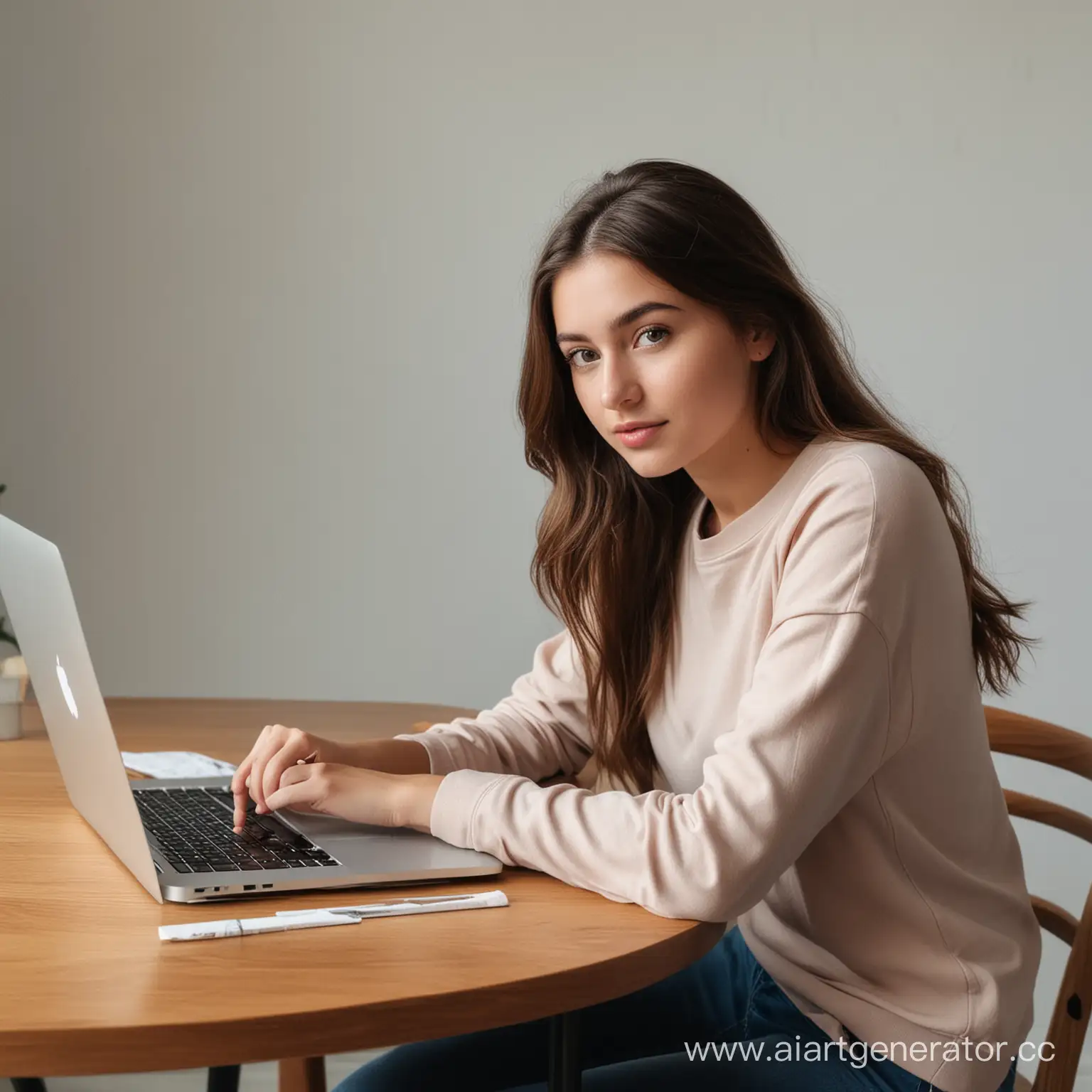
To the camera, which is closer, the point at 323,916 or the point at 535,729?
the point at 323,916

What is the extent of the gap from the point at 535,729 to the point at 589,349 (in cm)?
41

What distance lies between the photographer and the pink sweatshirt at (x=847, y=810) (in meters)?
0.87

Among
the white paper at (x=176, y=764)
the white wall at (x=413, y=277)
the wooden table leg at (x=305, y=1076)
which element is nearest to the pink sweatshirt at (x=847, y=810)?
the white paper at (x=176, y=764)

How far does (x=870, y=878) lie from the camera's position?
38.8 inches

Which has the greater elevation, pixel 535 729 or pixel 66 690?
pixel 66 690

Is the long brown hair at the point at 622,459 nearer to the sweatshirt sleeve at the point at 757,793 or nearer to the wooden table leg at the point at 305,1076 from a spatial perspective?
the sweatshirt sleeve at the point at 757,793

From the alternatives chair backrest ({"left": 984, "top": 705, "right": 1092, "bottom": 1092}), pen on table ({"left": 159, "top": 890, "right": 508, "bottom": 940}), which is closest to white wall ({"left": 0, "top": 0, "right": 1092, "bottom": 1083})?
chair backrest ({"left": 984, "top": 705, "right": 1092, "bottom": 1092})

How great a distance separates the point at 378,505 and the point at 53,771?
1229 mm

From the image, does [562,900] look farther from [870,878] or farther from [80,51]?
[80,51]

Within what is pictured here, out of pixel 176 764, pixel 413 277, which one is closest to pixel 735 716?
pixel 176 764

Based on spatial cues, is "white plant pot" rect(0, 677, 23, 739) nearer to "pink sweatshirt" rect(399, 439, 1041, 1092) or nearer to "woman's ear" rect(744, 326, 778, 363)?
"pink sweatshirt" rect(399, 439, 1041, 1092)

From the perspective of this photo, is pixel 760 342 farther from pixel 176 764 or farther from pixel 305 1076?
pixel 305 1076

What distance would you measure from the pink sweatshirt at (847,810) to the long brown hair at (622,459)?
0.09 m

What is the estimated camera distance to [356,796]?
995 millimetres
